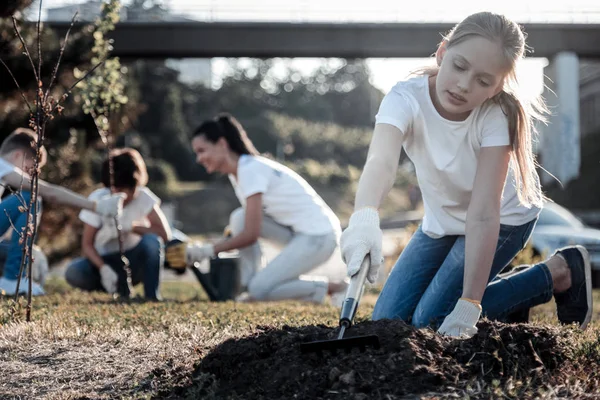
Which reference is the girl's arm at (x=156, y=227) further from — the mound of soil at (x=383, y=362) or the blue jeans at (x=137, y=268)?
the mound of soil at (x=383, y=362)

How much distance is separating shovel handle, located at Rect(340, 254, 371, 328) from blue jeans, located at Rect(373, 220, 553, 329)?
843mm

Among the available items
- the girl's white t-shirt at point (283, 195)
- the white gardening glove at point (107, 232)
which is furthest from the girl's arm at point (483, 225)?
the white gardening glove at point (107, 232)

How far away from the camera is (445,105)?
12.6ft

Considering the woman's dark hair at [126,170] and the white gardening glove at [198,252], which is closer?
the white gardening glove at [198,252]

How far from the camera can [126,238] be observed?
25.1ft

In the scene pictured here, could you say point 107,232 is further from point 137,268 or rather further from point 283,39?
point 283,39

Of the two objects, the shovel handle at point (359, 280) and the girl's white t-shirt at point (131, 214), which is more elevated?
the shovel handle at point (359, 280)

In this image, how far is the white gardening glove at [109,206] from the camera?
705cm

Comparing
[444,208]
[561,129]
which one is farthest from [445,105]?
[561,129]

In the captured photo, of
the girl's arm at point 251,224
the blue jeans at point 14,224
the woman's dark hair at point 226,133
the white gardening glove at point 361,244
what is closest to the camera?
the white gardening glove at point 361,244

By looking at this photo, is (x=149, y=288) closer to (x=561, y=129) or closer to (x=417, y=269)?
(x=417, y=269)

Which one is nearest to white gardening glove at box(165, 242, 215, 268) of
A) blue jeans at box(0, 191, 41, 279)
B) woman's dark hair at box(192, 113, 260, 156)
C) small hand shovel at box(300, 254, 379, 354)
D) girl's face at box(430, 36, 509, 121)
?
woman's dark hair at box(192, 113, 260, 156)

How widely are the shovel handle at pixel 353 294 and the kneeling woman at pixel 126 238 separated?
419 centimetres

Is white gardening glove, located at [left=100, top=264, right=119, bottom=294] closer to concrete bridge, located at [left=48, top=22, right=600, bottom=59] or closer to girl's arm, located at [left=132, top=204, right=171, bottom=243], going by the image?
girl's arm, located at [left=132, top=204, right=171, bottom=243]
